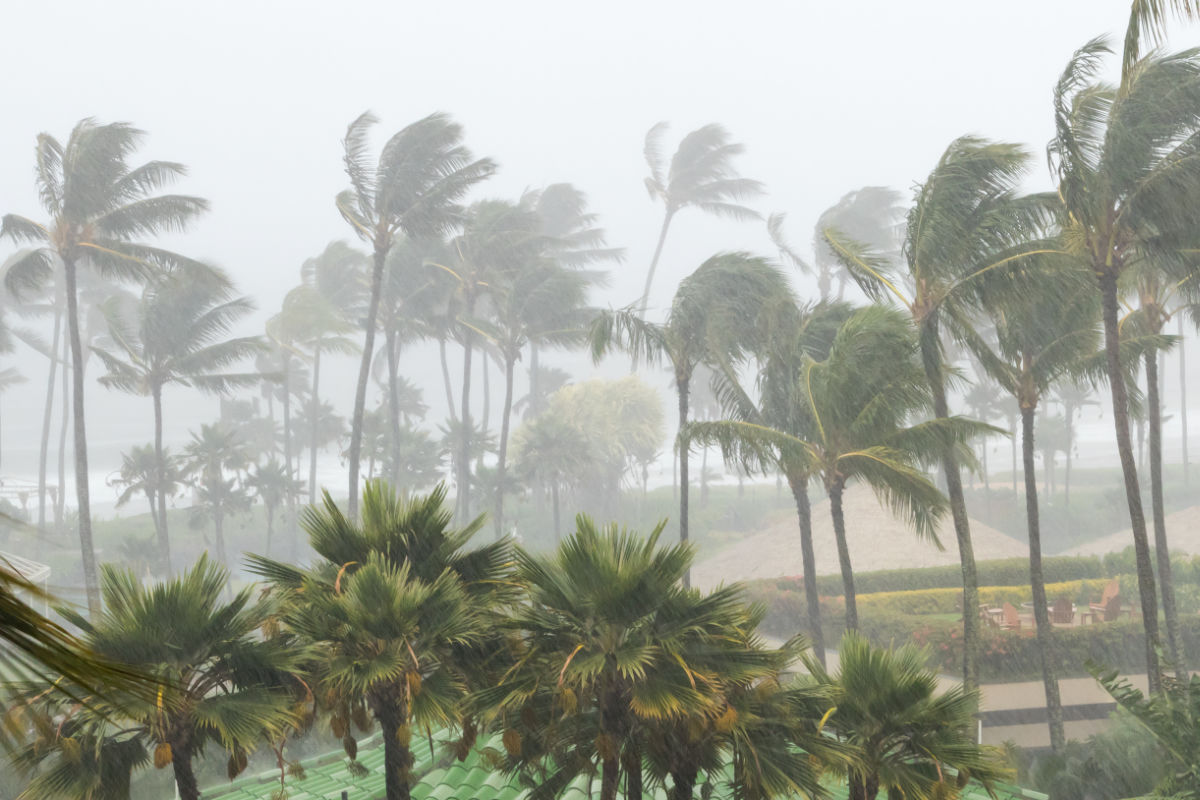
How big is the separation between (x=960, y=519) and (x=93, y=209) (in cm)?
2502

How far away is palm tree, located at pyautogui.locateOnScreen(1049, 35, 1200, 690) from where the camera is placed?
13500mm

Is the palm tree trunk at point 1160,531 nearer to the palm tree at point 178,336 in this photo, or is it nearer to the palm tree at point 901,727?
the palm tree at point 901,727

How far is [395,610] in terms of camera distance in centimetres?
739

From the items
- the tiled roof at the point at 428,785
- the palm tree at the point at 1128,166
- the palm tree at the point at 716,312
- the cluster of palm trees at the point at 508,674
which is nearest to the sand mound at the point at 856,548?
the palm tree at the point at 716,312

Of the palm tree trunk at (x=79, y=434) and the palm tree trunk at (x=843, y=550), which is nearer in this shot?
the palm tree trunk at (x=843, y=550)

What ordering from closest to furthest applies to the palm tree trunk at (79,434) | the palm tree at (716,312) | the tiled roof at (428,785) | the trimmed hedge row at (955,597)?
the tiled roof at (428,785), the palm tree at (716,312), the trimmed hedge row at (955,597), the palm tree trunk at (79,434)

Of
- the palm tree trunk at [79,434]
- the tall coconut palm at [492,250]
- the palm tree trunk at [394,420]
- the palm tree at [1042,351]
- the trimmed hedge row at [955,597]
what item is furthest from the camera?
the palm tree trunk at [394,420]

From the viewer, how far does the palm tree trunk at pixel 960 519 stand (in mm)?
15617

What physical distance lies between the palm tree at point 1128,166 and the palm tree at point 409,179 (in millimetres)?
23224

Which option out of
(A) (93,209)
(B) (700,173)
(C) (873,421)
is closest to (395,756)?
(C) (873,421)

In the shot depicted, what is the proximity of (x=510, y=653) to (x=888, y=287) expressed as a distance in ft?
36.1

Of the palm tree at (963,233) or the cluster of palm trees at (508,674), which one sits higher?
the palm tree at (963,233)

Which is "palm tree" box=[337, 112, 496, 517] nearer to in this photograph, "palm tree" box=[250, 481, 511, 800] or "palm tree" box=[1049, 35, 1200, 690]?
"palm tree" box=[1049, 35, 1200, 690]

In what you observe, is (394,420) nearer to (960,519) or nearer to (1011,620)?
(1011,620)
